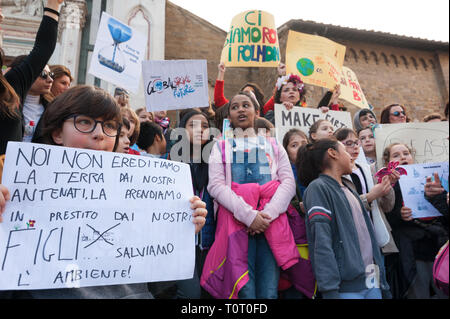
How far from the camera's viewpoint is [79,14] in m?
9.55

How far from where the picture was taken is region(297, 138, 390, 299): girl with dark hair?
2160 mm

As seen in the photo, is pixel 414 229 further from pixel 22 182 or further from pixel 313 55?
pixel 313 55

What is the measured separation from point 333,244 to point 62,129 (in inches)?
74.2

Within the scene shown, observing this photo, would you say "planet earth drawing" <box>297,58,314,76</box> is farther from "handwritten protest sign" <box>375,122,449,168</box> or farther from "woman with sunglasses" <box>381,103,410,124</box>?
"handwritten protest sign" <box>375,122,449,168</box>

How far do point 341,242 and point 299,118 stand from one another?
209 cm

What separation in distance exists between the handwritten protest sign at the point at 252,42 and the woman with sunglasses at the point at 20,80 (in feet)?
9.69

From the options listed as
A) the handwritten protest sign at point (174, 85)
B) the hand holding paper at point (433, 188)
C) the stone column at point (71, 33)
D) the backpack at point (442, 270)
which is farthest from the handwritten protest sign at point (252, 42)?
the stone column at point (71, 33)

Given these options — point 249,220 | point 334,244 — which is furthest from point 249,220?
point 334,244

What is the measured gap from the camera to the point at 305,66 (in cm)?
520

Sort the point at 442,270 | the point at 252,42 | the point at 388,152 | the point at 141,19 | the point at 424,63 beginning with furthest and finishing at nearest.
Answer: the point at 424,63 → the point at 141,19 → the point at 252,42 → the point at 388,152 → the point at 442,270

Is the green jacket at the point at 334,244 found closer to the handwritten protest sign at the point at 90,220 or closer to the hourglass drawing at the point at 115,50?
the handwritten protest sign at the point at 90,220

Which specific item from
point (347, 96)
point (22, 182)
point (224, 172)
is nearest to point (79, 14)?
point (347, 96)

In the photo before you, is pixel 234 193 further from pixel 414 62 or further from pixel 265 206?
pixel 414 62

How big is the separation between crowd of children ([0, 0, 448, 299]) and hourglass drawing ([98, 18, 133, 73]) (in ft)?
2.86
